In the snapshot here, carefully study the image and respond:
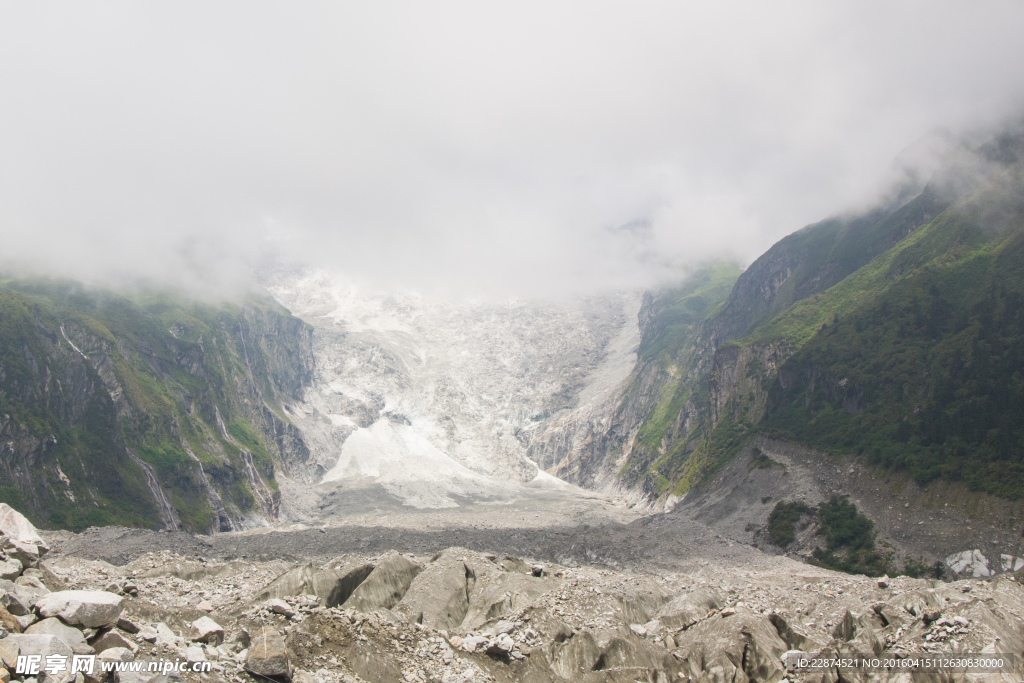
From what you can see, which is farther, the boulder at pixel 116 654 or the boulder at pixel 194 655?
the boulder at pixel 194 655

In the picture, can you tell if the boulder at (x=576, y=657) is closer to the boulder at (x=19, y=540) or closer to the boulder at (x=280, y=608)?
the boulder at (x=280, y=608)

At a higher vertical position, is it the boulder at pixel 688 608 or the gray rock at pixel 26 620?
the gray rock at pixel 26 620

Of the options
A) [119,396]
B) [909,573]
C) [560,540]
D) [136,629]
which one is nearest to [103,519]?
[119,396]

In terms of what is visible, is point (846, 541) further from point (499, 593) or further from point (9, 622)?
point (9, 622)

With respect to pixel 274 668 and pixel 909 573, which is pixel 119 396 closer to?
pixel 274 668

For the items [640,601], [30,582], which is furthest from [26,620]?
[640,601]

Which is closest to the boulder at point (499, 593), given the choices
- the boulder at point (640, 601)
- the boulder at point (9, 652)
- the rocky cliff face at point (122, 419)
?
the boulder at point (640, 601)
